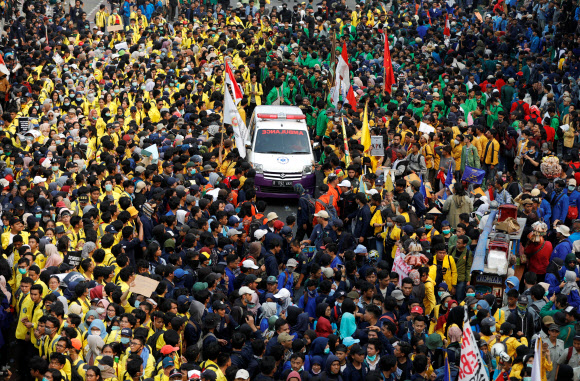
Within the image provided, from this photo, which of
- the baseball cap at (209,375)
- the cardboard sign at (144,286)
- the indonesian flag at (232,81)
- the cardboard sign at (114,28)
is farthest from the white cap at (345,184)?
the cardboard sign at (114,28)

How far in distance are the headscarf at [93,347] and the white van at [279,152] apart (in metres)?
8.72

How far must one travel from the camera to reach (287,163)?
64.8ft

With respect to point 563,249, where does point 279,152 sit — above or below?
above

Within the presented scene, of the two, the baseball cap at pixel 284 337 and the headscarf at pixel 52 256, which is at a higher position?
the headscarf at pixel 52 256

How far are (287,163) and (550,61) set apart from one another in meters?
9.99

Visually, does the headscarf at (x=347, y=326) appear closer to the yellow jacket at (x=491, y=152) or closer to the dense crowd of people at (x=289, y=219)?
the dense crowd of people at (x=289, y=219)

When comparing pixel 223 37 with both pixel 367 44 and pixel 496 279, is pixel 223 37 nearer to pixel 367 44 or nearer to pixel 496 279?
pixel 367 44

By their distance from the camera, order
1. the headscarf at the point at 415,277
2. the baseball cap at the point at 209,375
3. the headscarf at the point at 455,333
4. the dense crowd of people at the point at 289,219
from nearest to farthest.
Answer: the baseball cap at the point at 209,375 < the dense crowd of people at the point at 289,219 < the headscarf at the point at 455,333 < the headscarf at the point at 415,277

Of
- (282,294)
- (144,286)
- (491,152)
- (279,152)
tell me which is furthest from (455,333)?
(279,152)

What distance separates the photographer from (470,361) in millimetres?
9617

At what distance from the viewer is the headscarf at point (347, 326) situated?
39.8 ft

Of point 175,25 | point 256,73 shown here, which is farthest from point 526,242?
point 175,25

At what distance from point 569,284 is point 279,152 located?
8.49 meters

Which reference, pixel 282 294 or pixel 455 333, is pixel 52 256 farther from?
pixel 455 333
